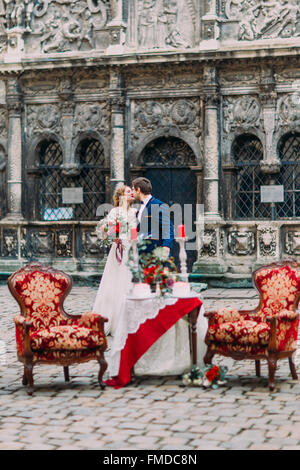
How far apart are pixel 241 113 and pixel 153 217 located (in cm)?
855

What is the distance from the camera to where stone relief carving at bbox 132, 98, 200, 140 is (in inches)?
689

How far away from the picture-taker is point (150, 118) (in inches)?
700

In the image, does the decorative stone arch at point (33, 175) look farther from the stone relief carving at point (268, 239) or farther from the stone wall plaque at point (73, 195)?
the stone relief carving at point (268, 239)

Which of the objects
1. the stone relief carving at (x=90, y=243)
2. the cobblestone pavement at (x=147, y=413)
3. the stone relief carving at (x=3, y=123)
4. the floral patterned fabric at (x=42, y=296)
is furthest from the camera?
the stone relief carving at (x=3, y=123)

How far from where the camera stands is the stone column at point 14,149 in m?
18.4

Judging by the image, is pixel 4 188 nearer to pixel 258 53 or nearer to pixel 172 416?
pixel 258 53

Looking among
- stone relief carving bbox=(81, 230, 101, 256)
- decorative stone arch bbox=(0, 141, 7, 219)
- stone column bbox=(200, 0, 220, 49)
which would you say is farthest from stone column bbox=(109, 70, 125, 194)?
decorative stone arch bbox=(0, 141, 7, 219)

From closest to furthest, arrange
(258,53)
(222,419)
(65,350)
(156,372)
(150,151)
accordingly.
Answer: (222,419) → (65,350) → (156,372) → (258,53) → (150,151)

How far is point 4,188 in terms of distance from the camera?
19.0 m

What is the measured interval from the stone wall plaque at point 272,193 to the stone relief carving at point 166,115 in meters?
1.83

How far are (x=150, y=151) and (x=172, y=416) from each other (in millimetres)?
11628

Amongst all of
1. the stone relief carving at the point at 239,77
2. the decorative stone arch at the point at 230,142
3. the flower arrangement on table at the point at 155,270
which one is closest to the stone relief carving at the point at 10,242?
the decorative stone arch at the point at 230,142

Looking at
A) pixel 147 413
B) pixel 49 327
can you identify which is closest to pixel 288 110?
pixel 49 327

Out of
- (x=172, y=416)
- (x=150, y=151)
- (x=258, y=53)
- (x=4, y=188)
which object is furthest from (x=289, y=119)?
(x=172, y=416)
